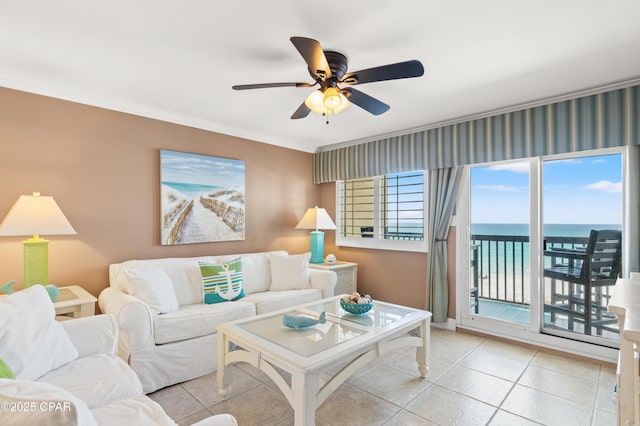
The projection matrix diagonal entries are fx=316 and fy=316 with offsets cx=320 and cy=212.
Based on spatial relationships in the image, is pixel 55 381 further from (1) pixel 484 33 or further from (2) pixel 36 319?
(1) pixel 484 33

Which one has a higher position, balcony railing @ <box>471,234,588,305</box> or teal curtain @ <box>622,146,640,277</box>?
teal curtain @ <box>622,146,640,277</box>

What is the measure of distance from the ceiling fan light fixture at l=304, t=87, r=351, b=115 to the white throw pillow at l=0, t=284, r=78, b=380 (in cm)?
200

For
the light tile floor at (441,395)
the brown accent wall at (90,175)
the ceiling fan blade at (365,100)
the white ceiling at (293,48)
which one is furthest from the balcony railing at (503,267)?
the brown accent wall at (90,175)

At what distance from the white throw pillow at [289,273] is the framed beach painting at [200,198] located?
62 centimetres

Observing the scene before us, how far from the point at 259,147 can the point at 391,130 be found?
→ 1.72 m

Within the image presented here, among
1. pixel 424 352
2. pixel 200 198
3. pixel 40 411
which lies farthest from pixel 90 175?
pixel 424 352

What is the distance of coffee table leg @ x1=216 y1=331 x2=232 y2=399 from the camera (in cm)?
218

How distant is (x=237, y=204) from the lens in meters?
3.87

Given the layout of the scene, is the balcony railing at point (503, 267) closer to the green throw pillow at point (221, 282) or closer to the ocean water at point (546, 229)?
the ocean water at point (546, 229)

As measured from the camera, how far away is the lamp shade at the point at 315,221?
14.0 ft

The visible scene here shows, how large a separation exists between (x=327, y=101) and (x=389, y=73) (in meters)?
0.46

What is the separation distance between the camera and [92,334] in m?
1.86

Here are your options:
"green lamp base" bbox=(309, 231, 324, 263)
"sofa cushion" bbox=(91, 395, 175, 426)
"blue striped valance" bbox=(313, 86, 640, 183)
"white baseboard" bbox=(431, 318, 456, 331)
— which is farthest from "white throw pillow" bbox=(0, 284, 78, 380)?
"blue striped valance" bbox=(313, 86, 640, 183)

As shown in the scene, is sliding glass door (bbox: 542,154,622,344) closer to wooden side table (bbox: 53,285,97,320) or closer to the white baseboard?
the white baseboard
